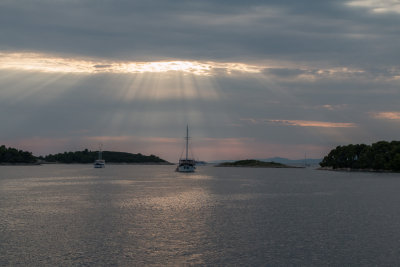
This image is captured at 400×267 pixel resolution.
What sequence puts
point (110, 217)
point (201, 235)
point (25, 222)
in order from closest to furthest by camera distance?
point (201, 235)
point (25, 222)
point (110, 217)

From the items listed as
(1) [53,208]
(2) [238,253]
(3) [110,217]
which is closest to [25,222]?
(3) [110,217]

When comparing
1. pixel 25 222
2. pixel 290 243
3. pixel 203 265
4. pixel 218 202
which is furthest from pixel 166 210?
pixel 203 265

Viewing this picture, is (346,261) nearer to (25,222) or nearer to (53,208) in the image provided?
(25,222)

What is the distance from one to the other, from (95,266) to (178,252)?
7.34m

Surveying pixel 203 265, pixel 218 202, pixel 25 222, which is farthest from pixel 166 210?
pixel 203 265

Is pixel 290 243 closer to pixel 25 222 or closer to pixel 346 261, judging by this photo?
pixel 346 261

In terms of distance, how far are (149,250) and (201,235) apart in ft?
28.2

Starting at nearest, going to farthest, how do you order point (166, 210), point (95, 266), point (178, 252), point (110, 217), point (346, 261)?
point (95, 266)
point (346, 261)
point (178, 252)
point (110, 217)
point (166, 210)

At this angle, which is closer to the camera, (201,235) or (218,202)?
(201,235)

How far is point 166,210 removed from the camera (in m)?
65.9

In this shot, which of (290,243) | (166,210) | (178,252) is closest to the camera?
(178,252)

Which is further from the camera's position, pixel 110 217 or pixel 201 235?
pixel 110 217

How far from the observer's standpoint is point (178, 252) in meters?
36.5

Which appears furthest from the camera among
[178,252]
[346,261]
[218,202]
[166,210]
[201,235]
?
[218,202]
